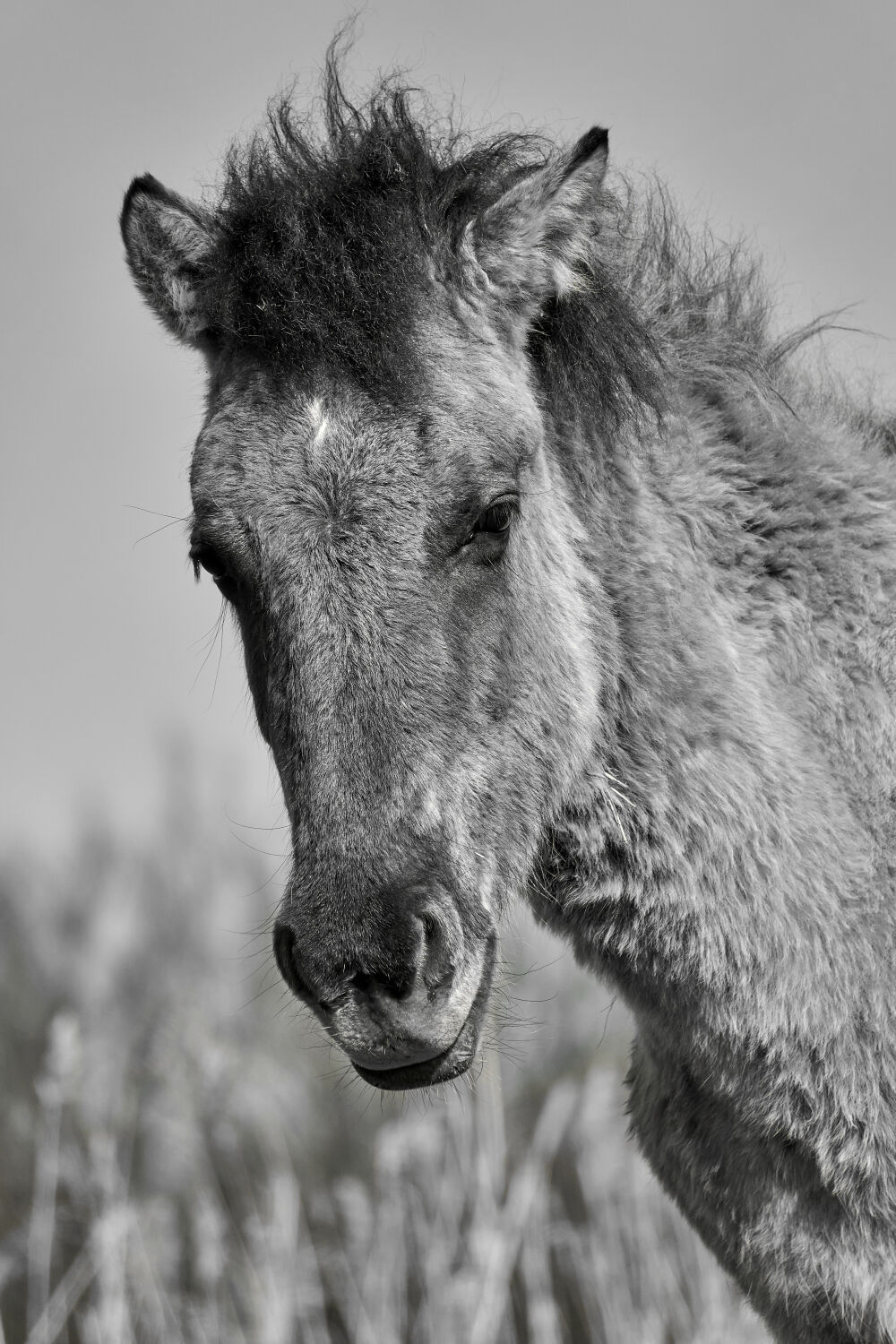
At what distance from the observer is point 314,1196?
687cm

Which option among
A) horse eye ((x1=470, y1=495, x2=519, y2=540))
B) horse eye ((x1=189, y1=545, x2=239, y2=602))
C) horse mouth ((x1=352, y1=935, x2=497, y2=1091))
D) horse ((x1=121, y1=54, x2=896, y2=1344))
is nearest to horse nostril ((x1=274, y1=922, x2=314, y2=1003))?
horse ((x1=121, y1=54, x2=896, y2=1344))

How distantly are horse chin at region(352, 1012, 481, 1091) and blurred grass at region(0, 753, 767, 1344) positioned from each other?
1.51ft

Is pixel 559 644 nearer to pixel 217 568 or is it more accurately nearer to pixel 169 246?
pixel 217 568

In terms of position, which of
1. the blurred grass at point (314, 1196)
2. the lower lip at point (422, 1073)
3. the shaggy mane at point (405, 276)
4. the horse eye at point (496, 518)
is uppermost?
the shaggy mane at point (405, 276)

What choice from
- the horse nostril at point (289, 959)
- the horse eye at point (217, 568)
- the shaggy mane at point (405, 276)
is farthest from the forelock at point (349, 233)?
the horse nostril at point (289, 959)

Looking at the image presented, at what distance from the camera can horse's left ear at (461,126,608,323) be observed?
11.3 ft

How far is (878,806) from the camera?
11.2ft

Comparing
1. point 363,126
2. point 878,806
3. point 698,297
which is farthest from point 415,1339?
point 363,126

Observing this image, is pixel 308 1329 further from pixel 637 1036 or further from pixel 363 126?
pixel 363 126

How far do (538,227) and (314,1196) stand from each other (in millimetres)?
5592

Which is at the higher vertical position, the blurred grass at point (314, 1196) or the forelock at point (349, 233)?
the forelock at point (349, 233)

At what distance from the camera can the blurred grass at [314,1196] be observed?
519 centimetres

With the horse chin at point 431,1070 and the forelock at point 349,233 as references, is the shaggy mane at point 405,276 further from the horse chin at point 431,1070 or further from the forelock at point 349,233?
the horse chin at point 431,1070

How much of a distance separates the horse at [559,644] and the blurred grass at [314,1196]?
1.96 feet
